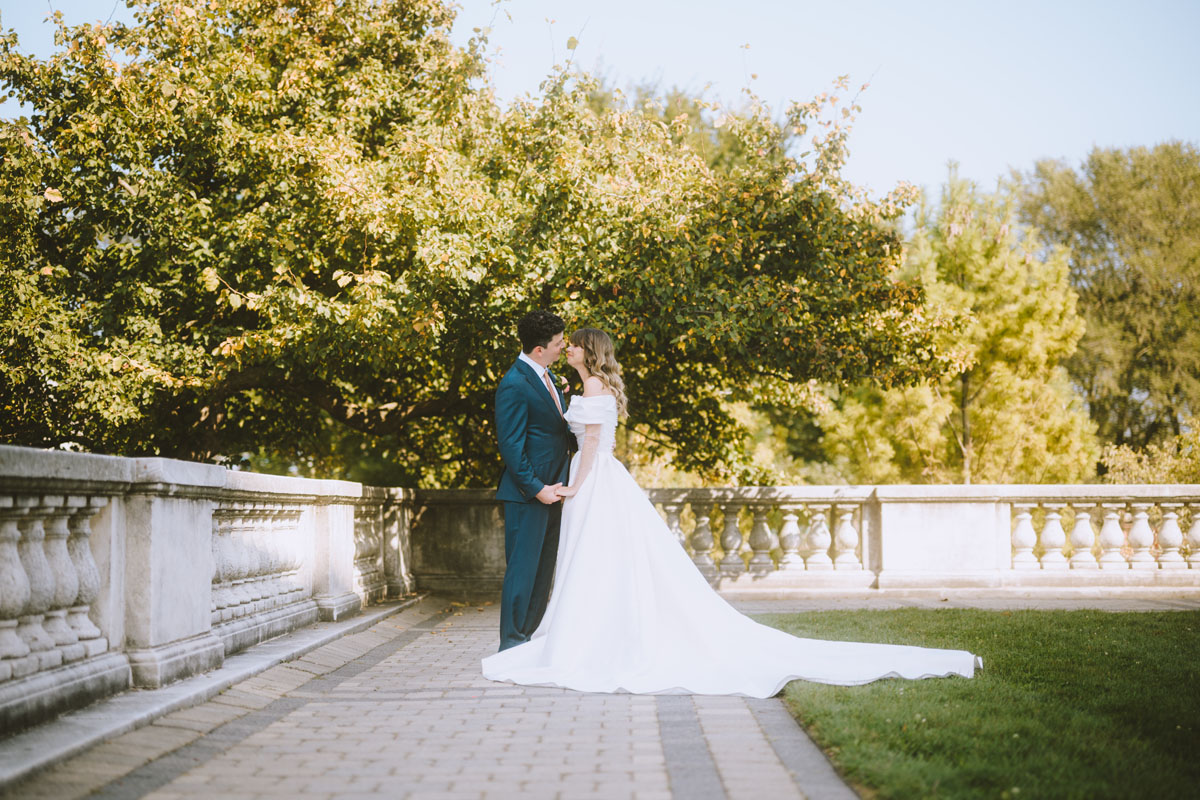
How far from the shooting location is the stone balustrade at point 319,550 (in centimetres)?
472

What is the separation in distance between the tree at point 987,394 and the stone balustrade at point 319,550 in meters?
10.8

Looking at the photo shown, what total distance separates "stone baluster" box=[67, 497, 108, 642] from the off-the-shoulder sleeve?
10.2 ft

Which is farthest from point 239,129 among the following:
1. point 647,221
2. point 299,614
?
point 299,614

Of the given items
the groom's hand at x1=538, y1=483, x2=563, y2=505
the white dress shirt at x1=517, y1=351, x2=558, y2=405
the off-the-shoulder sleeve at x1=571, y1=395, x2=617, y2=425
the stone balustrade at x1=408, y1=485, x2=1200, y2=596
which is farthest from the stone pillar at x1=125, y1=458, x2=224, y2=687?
the stone balustrade at x1=408, y1=485, x2=1200, y2=596

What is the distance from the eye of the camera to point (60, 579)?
4.86 metres

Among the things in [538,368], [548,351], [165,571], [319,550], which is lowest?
[319,550]

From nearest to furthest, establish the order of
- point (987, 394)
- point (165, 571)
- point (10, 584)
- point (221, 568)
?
point (10, 584)
point (165, 571)
point (221, 568)
point (987, 394)

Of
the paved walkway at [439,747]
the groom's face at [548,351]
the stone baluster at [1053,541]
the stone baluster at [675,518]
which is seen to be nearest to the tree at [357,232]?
the stone baluster at [675,518]

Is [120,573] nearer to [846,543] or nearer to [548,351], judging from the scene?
[548,351]

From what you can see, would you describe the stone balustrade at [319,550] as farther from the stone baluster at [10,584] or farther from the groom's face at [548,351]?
the groom's face at [548,351]

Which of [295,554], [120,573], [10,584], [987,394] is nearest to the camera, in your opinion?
[10,584]

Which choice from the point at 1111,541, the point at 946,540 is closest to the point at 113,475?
the point at 946,540

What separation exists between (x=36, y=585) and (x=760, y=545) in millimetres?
8614

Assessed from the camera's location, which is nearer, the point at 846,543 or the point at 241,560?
the point at 241,560
